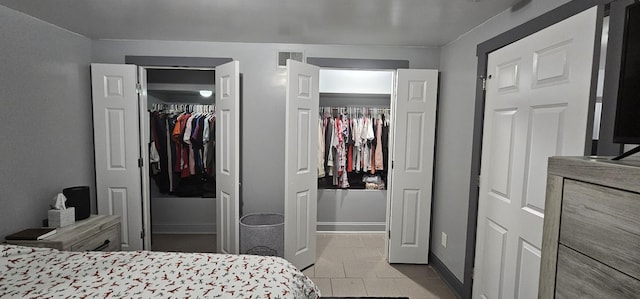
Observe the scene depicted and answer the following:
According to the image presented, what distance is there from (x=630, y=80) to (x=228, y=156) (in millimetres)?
2604

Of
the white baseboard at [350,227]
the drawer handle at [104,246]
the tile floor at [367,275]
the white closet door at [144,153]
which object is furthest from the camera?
the white baseboard at [350,227]

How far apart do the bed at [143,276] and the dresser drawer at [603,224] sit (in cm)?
114

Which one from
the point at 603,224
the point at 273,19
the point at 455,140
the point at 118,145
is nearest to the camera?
the point at 603,224

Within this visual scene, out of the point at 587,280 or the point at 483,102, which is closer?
the point at 587,280

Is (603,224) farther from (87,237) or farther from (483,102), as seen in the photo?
(87,237)

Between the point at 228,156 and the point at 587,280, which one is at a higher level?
the point at 228,156

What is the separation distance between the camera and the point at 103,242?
233cm

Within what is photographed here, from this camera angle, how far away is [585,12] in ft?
4.33

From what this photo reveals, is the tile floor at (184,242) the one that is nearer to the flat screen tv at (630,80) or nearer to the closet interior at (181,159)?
the closet interior at (181,159)

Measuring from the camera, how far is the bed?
1.28 metres

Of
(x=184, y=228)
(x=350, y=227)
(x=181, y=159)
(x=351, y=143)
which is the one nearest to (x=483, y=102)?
(x=351, y=143)

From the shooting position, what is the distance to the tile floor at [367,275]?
2482 mm

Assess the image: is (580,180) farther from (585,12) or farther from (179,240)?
(179,240)

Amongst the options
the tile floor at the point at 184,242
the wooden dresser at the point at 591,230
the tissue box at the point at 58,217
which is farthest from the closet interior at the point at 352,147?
the wooden dresser at the point at 591,230
